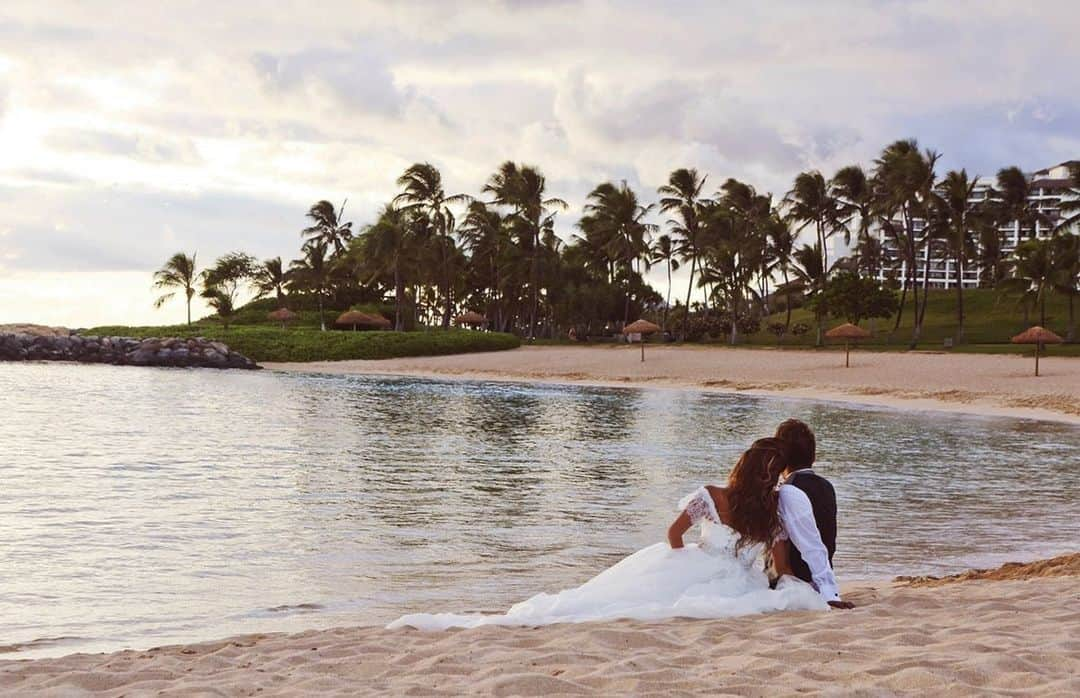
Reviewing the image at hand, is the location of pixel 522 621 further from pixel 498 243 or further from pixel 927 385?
pixel 498 243

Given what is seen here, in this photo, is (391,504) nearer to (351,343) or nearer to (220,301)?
Result: (351,343)

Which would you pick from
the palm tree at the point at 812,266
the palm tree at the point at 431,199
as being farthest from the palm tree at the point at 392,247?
the palm tree at the point at 812,266

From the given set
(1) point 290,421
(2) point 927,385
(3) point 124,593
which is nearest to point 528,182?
(2) point 927,385

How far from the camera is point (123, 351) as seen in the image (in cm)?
6612

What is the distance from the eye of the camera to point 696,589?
A: 712cm

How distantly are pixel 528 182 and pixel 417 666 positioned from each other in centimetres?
7730

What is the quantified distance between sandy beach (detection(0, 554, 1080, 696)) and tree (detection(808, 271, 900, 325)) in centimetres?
6099

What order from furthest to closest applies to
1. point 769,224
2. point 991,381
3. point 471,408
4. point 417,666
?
point 769,224 < point 991,381 < point 471,408 < point 417,666

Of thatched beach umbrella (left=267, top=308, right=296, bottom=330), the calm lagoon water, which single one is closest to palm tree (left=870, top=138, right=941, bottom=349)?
the calm lagoon water

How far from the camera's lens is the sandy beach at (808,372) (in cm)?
3750

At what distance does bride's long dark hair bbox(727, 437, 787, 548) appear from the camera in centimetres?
700

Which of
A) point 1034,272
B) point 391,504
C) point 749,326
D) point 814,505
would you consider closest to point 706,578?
point 814,505

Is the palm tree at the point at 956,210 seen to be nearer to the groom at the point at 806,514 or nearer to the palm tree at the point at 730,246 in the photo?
the palm tree at the point at 730,246

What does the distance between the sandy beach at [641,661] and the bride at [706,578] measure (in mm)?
177
